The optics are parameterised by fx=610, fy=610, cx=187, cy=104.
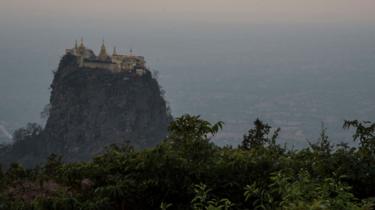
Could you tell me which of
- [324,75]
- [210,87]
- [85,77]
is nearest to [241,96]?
[210,87]

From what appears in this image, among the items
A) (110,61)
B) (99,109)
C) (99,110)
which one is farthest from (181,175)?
(99,109)

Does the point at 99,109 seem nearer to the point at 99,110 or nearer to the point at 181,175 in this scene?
the point at 99,110

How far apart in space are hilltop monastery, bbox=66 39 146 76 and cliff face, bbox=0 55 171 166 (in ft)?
1.65

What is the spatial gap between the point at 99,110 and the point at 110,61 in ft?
17.7

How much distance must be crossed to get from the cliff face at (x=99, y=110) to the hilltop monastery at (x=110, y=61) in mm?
503

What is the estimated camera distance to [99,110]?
59.2 m

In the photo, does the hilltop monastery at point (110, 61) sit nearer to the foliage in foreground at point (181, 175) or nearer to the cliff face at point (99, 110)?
the cliff face at point (99, 110)

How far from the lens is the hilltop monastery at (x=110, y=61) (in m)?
56.3

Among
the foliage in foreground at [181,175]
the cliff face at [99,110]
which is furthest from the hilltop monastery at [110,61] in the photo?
the foliage in foreground at [181,175]

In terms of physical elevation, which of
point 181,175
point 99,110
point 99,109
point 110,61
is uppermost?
point 110,61

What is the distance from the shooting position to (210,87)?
5689 inches

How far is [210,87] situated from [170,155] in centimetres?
13900

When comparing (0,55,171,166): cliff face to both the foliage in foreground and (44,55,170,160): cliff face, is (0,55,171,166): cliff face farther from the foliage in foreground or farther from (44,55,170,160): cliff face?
the foliage in foreground

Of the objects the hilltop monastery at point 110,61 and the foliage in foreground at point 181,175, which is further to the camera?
the hilltop monastery at point 110,61
